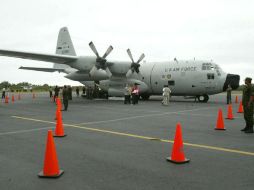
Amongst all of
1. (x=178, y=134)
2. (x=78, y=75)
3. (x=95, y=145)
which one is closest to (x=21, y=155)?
(x=95, y=145)

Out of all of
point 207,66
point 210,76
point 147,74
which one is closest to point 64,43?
point 147,74

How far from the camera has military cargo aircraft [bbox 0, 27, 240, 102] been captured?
22.3m

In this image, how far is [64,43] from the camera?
101 feet

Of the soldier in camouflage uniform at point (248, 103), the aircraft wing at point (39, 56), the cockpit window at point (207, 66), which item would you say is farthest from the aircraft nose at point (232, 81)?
the soldier in camouflage uniform at point (248, 103)

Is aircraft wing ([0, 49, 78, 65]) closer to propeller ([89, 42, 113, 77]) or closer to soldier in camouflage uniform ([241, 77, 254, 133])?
propeller ([89, 42, 113, 77])

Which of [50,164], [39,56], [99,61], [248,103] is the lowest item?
[50,164]

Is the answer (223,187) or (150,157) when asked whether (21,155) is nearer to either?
(150,157)

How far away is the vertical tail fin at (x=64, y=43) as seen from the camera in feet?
99.8

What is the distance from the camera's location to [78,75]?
81.4 ft

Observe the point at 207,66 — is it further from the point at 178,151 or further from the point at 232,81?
the point at 178,151

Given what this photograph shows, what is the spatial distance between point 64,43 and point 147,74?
10.8 m

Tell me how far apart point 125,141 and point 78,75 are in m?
17.7

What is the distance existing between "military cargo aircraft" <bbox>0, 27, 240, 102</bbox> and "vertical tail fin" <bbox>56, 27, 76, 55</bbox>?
260 centimetres

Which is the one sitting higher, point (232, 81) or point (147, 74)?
point (147, 74)
